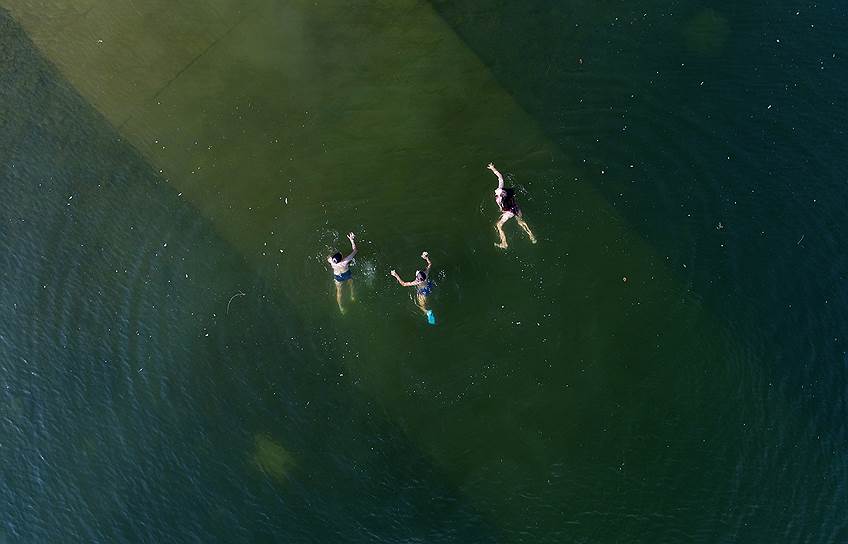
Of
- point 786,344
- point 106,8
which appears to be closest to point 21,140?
point 106,8

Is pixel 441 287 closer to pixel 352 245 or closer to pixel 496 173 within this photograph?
pixel 352 245

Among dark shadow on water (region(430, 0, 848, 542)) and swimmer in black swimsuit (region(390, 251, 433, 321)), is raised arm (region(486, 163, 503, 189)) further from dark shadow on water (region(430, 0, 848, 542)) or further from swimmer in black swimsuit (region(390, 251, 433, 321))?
swimmer in black swimsuit (region(390, 251, 433, 321))

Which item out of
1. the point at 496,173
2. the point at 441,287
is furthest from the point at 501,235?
the point at 441,287

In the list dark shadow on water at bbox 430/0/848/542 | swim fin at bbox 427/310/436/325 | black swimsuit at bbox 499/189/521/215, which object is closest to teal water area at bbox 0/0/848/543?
dark shadow on water at bbox 430/0/848/542

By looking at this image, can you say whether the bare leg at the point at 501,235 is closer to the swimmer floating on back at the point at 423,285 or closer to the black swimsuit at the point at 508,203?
the black swimsuit at the point at 508,203

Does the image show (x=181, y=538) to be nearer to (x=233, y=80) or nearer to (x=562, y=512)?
(x=562, y=512)

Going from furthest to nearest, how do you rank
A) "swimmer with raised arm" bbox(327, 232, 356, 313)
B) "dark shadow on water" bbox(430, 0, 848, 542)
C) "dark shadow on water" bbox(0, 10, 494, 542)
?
"dark shadow on water" bbox(0, 10, 494, 542) < "dark shadow on water" bbox(430, 0, 848, 542) < "swimmer with raised arm" bbox(327, 232, 356, 313)

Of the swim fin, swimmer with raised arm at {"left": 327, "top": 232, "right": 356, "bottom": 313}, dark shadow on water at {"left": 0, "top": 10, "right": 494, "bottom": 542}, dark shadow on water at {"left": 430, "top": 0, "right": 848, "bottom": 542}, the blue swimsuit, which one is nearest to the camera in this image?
swimmer with raised arm at {"left": 327, "top": 232, "right": 356, "bottom": 313}
